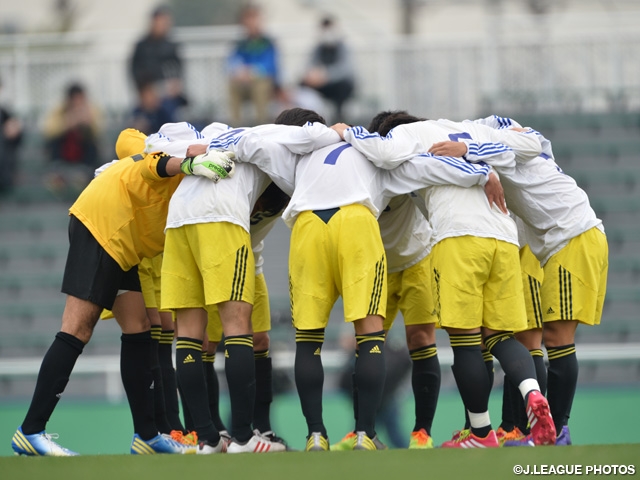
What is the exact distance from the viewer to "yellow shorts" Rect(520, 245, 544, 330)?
7.39 meters

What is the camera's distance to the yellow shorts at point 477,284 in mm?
6734

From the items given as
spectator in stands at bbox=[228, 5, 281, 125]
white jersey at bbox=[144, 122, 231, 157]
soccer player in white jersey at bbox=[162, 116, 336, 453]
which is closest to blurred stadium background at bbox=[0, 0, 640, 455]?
spectator in stands at bbox=[228, 5, 281, 125]

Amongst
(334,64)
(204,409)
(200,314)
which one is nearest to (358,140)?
(200,314)

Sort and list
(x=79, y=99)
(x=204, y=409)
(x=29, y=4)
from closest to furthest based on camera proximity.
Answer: (x=204, y=409) → (x=79, y=99) → (x=29, y=4)

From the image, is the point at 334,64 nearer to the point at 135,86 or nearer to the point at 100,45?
the point at 135,86

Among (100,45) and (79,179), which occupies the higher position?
(100,45)

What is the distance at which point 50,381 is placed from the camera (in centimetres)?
680

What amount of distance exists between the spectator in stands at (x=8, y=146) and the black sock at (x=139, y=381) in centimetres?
908

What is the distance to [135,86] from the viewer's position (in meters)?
15.6

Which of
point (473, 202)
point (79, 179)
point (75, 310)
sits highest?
point (473, 202)

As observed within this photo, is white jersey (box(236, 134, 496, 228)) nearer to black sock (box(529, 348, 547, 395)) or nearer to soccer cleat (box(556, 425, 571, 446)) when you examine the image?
black sock (box(529, 348, 547, 395))

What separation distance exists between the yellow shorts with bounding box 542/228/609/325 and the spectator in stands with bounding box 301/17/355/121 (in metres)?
8.79

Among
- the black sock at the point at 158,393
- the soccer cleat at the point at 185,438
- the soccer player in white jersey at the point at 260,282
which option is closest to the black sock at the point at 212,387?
the soccer player in white jersey at the point at 260,282

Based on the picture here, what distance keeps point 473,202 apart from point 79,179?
33.1 feet
